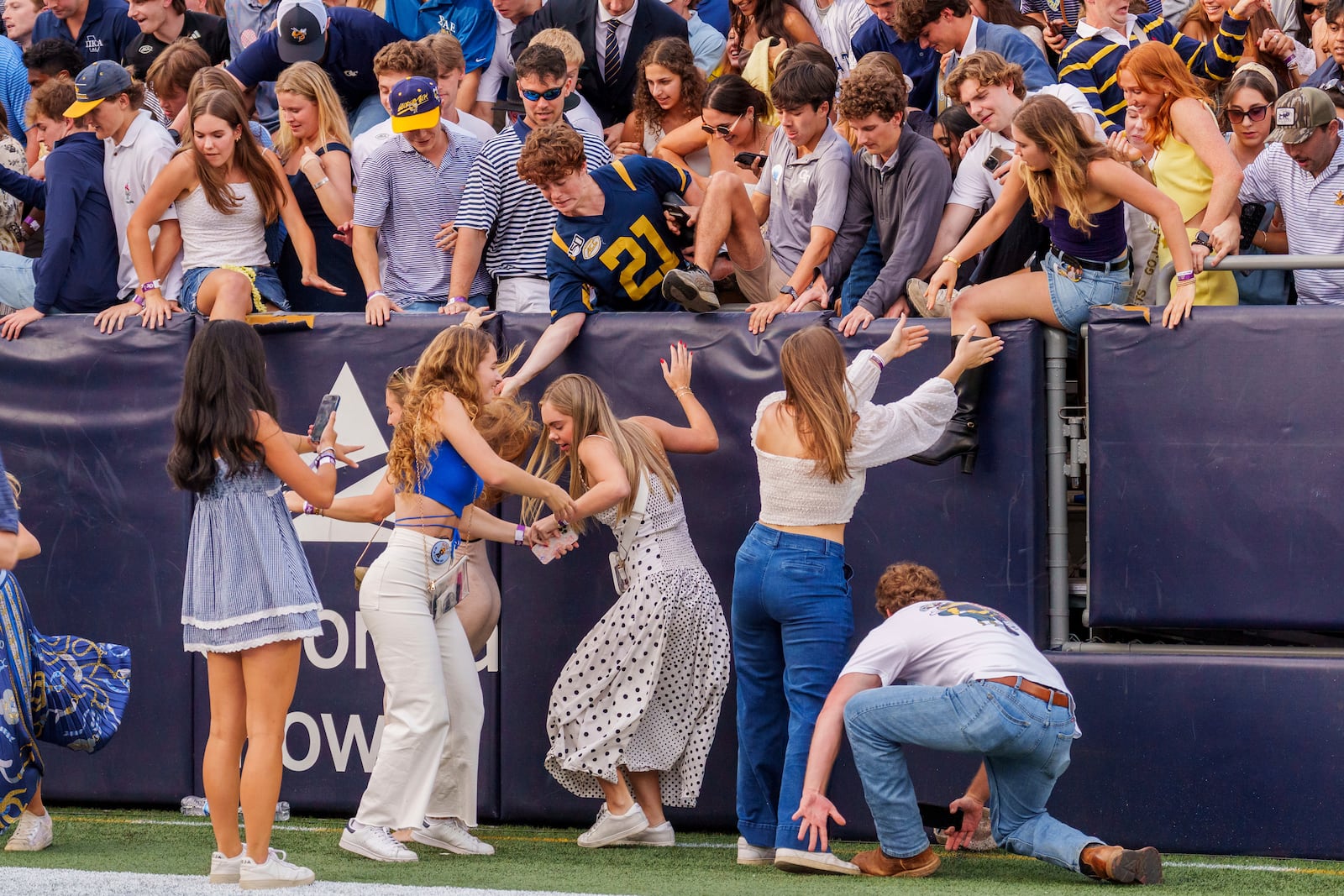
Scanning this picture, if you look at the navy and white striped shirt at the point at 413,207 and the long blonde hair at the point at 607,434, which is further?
the navy and white striped shirt at the point at 413,207

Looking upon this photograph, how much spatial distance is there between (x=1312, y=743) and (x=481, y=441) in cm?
303

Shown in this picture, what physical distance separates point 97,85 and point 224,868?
379 centimetres

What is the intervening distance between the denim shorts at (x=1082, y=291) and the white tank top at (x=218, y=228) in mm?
3377

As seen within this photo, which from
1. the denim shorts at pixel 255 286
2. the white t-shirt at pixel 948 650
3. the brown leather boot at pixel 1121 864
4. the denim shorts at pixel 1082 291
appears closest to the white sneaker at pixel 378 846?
the white t-shirt at pixel 948 650

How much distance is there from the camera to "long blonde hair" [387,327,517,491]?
5.33 metres

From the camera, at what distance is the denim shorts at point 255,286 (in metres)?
6.59

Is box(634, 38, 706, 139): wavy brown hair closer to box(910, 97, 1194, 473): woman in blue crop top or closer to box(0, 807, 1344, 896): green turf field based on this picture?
box(910, 97, 1194, 473): woman in blue crop top

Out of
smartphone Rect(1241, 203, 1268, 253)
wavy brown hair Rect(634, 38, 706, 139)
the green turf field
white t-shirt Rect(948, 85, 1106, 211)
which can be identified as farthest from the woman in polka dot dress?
smartphone Rect(1241, 203, 1268, 253)

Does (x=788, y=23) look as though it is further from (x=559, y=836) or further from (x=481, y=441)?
(x=559, y=836)

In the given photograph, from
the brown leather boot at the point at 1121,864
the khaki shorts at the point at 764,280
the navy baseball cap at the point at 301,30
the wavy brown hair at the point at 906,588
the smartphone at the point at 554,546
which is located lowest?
the brown leather boot at the point at 1121,864

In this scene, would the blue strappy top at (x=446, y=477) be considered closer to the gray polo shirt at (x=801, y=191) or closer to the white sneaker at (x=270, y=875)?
the white sneaker at (x=270, y=875)

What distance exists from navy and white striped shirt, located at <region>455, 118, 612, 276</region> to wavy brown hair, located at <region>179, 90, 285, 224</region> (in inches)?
33.3

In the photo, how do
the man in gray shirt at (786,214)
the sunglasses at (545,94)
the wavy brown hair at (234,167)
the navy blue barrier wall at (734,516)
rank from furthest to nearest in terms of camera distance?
the sunglasses at (545,94), the wavy brown hair at (234,167), the man in gray shirt at (786,214), the navy blue barrier wall at (734,516)

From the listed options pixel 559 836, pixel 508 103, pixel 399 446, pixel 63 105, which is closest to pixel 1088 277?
pixel 399 446
